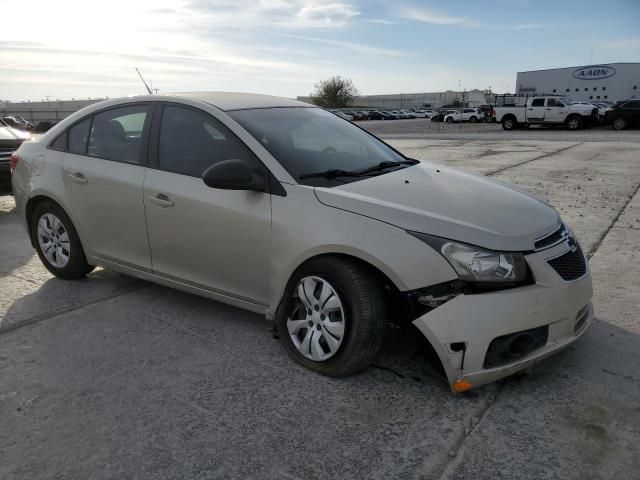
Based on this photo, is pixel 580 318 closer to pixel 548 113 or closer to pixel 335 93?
pixel 548 113

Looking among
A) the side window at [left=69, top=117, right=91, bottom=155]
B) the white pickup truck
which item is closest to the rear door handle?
the side window at [left=69, top=117, right=91, bottom=155]

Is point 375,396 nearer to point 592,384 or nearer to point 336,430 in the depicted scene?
point 336,430

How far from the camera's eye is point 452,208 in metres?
3.04

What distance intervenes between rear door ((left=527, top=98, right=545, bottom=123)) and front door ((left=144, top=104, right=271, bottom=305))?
30665 mm

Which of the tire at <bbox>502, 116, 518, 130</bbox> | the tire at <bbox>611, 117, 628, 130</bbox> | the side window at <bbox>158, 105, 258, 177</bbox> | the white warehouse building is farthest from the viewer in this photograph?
the white warehouse building

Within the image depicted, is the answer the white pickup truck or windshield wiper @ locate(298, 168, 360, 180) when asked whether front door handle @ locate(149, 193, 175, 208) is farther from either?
the white pickup truck

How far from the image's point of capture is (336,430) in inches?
105

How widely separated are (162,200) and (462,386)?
7.44ft

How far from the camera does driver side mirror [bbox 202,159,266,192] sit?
10.5 ft

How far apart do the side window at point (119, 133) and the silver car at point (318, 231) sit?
0.05ft

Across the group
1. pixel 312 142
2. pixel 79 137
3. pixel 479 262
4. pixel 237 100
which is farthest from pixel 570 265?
pixel 79 137

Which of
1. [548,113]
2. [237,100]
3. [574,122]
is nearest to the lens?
[237,100]

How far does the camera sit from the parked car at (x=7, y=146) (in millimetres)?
7625

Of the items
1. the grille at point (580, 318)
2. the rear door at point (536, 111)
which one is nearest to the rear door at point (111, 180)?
the grille at point (580, 318)
